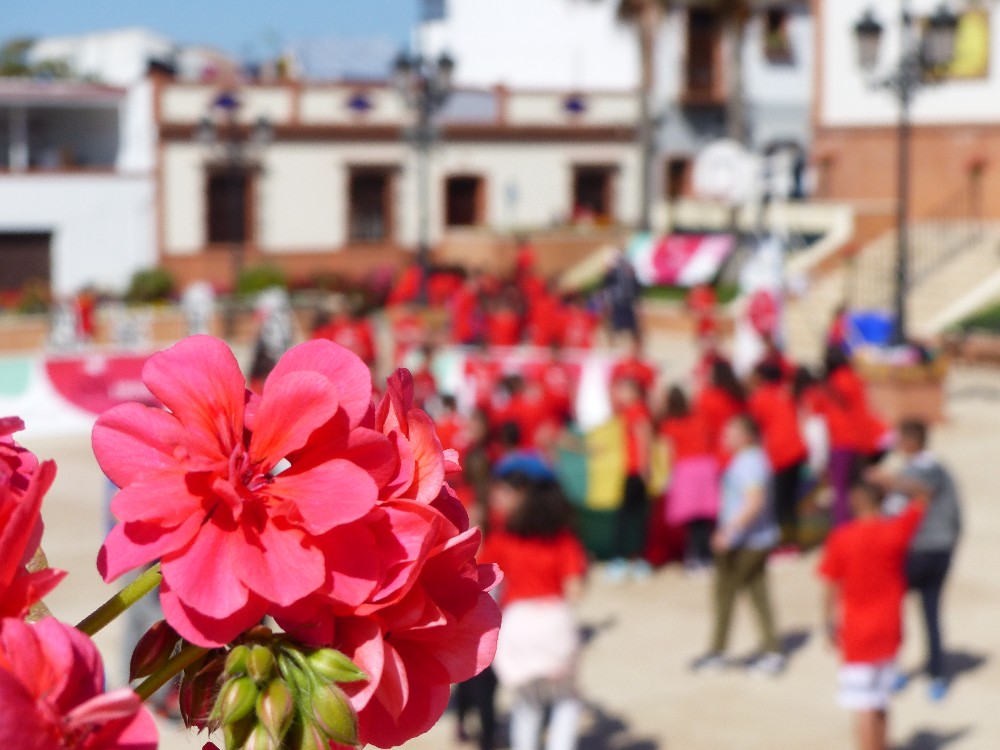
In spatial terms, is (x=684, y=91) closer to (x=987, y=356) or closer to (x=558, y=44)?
(x=558, y=44)

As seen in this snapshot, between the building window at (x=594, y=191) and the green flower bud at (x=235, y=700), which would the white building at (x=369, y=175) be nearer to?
the building window at (x=594, y=191)

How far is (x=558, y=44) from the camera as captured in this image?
45750mm

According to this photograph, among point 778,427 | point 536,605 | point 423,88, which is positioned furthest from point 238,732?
point 423,88

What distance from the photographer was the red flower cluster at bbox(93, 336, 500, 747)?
3.32 feet

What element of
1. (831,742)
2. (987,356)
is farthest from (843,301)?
(831,742)

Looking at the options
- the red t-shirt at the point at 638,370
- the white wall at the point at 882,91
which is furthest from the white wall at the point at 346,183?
the red t-shirt at the point at 638,370

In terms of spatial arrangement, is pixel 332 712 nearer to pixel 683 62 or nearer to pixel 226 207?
pixel 226 207

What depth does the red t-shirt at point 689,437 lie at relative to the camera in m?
12.0

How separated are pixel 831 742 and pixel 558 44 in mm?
38563

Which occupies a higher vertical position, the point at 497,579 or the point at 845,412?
the point at 497,579

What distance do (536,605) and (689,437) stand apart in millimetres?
4566

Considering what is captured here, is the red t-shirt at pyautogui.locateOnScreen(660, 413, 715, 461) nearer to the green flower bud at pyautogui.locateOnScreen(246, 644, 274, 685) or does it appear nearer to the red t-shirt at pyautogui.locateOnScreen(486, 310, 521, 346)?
the red t-shirt at pyautogui.locateOnScreen(486, 310, 521, 346)

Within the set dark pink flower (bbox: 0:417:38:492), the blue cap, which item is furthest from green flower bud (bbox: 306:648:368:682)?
the blue cap

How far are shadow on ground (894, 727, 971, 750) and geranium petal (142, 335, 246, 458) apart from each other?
8.83m
